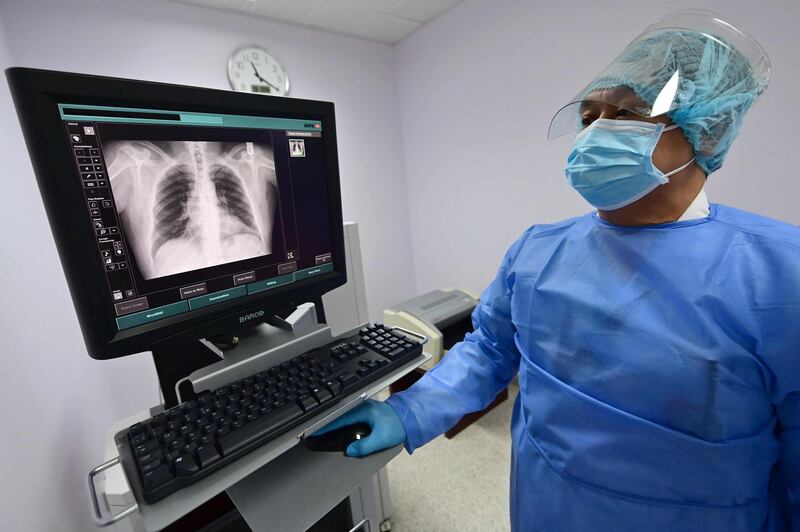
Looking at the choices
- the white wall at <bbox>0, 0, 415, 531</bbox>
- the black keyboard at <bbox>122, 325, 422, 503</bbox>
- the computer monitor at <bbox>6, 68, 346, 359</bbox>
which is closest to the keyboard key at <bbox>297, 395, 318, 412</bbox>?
the black keyboard at <bbox>122, 325, 422, 503</bbox>

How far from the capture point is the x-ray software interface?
1.68 feet

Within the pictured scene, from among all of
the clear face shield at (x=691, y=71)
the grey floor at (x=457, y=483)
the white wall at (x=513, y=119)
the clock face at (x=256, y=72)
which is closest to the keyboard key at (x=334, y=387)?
the clear face shield at (x=691, y=71)

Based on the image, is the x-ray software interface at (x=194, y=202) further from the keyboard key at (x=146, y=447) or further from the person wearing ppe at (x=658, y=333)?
the person wearing ppe at (x=658, y=333)

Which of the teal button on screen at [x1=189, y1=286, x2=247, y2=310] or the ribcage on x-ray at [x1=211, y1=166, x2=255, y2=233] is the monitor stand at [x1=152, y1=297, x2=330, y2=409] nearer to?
the teal button on screen at [x1=189, y1=286, x2=247, y2=310]

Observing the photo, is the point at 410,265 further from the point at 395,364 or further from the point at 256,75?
the point at 395,364

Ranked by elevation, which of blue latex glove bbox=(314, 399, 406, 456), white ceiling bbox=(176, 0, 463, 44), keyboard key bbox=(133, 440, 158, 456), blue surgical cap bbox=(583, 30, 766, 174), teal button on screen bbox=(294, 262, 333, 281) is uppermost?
white ceiling bbox=(176, 0, 463, 44)

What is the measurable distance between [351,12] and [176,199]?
6.96ft

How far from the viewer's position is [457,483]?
1.65 meters

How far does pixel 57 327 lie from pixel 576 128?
145 cm

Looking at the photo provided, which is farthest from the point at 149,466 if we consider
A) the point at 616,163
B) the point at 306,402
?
the point at 616,163

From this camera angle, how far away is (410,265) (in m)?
3.01

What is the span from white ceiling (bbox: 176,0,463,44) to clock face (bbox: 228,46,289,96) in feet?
0.70

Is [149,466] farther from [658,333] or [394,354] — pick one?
[658,333]

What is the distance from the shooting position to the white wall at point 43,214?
70cm
